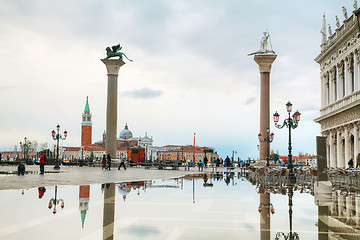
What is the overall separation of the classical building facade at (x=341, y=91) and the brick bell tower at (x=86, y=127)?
140 m

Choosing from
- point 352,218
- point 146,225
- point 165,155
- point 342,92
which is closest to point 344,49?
point 342,92

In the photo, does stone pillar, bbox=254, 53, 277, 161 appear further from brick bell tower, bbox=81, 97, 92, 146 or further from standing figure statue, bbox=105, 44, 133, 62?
A: brick bell tower, bbox=81, 97, 92, 146

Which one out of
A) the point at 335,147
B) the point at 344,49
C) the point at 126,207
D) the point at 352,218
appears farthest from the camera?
the point at 335,147

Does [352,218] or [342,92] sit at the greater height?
[342,92]

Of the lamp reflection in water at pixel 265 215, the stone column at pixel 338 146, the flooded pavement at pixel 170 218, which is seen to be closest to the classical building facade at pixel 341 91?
the stone column at pixel 338 146

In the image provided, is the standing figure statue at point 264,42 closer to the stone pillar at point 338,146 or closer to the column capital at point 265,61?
the column capital at point 265,61

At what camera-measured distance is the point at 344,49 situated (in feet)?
131

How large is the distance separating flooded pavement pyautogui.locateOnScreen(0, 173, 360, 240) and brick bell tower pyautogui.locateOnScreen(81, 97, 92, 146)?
170 metres

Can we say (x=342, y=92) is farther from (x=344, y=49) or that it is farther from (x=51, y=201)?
(x=51, y=201)

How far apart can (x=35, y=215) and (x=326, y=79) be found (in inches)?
1740

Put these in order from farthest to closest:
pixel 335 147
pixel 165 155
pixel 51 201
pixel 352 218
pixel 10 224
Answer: pixel 165 155, pixel 335 147, pixel 51 201, pixel 352 218, pixel 10 224

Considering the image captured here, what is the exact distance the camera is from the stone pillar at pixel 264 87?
140 feet

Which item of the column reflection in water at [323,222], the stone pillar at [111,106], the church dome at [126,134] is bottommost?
the column reflection in water at [323,222]

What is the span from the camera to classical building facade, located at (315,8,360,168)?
35938 mm
